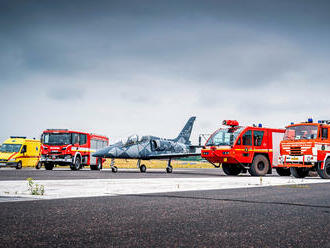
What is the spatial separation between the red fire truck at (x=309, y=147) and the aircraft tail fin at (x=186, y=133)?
12285 mm

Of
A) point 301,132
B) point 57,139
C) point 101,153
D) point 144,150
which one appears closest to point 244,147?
point 301,132

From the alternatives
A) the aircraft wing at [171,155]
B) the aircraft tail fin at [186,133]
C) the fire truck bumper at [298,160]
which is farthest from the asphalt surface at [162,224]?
the aircraft tail fin at [186,133]

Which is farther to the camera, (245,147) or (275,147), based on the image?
(275,147)

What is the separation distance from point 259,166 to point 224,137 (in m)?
2.48

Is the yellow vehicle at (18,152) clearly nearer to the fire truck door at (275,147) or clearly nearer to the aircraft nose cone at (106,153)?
the aircraft nose cone at (106,153)

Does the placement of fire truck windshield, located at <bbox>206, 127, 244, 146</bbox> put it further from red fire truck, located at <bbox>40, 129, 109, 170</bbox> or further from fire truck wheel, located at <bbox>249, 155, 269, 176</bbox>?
red fire truck, located at <bbox>40, 129, 109, 170</bbox>

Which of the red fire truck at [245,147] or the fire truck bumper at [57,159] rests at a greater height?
the red fire truck at [245,147]

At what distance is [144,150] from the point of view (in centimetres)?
2339

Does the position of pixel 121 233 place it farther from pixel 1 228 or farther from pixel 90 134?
pixel 90 134

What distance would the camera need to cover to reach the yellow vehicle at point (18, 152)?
89.8 ft

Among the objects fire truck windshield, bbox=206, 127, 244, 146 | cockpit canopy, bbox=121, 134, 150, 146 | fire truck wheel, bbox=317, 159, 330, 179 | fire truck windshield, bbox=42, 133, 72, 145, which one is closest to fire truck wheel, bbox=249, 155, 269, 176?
fire truck windshield, bbox=206, 127, 244, 146

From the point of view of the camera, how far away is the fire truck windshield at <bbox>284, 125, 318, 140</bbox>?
1688 cm

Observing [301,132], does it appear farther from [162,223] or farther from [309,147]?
[162,223]

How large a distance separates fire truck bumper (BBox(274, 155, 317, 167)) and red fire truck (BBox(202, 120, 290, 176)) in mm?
2108
